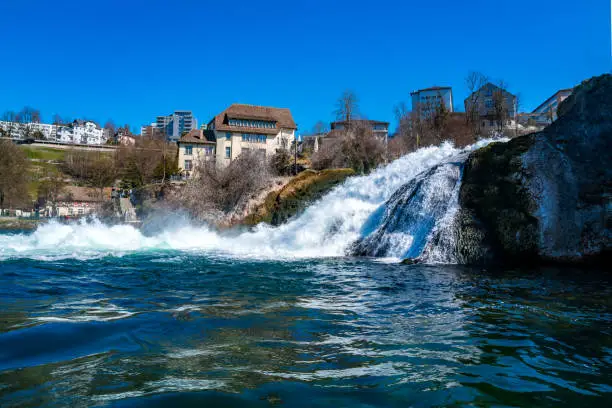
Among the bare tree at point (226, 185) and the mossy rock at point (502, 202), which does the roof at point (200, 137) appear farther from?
the mossy rock at point (502, 202)

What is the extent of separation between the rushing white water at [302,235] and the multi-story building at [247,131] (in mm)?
34470

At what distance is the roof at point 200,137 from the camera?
56.9 metres

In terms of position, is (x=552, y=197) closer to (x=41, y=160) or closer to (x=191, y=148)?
(x=191, y=148)

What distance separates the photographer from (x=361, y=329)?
5340mm

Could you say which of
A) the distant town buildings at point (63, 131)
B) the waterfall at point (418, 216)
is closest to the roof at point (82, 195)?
the distant town buildings at point (63, 131)

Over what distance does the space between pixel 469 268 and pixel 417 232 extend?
8.61ft

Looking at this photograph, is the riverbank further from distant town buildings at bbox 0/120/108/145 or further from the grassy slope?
distant town buildings at bbox 0/120/108/145

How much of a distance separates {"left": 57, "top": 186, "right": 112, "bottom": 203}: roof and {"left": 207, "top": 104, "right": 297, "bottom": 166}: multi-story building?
24905mm

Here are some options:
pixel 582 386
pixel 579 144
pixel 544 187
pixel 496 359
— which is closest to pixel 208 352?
pixel 496 359

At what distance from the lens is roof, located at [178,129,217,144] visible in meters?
56.9

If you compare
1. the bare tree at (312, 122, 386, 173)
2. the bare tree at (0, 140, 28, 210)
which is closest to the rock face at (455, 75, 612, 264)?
the bare tree at (312, 122, 386, 173)

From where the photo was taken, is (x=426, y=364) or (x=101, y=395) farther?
(x=426, y=364)

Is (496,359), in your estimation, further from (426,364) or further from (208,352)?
(208,352)

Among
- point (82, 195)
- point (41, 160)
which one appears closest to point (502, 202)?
point (82, 195)
